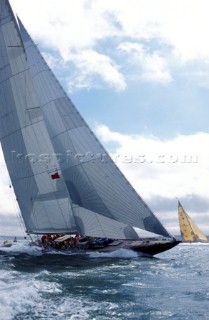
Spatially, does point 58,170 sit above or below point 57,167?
below

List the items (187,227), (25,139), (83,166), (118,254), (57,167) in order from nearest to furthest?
(118,254) → (57,167) → (83,166) → (25,139) → (187,227)

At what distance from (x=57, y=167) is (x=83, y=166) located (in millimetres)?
2030

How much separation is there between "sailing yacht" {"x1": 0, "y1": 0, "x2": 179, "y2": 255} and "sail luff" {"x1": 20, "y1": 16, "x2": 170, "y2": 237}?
7 cm

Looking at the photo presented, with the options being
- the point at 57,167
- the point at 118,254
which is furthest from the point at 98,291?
the point at 57,167

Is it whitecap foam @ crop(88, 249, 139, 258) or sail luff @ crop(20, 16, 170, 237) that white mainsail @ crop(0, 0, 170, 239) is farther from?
whitecap foam @ crop(88, 249, 139, 258)

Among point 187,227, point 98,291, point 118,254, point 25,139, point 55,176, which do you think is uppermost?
point 25,139

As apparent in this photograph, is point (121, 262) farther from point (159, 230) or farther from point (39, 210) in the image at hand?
point (39, 210)

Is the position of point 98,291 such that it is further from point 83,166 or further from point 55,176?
point 83,166

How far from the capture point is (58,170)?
2898 centimetres

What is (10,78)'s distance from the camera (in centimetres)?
2981

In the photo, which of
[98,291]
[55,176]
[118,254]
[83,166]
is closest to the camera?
[98,291]

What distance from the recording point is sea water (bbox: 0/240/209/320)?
477 inches

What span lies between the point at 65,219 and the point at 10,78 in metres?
12.0

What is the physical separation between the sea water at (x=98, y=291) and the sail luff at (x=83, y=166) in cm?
379
